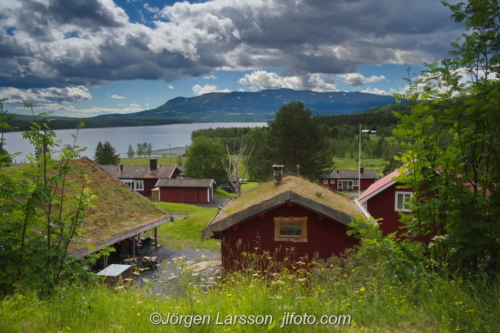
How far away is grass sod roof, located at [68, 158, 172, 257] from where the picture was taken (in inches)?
580

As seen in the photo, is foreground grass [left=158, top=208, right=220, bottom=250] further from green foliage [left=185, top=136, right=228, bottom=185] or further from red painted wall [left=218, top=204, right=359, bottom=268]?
green foliage [left=185, top=136, right=228, bottom=185]

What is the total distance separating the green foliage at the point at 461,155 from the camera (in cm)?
482

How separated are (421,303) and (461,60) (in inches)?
142

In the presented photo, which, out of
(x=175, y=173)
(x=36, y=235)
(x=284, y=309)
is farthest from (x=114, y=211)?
(x=175, y=173)

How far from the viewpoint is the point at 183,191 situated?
2060 inches

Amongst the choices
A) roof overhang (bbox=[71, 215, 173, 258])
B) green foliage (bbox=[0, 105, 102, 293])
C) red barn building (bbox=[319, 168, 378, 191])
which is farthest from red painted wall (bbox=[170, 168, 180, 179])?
green foliage (bbox=[0, 105, 102, 293])

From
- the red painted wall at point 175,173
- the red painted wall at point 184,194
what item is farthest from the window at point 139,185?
the red painted wall at point 184,194

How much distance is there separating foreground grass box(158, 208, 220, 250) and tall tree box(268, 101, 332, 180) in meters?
17.8

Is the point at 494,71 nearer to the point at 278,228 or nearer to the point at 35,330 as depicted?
the point at 35,330

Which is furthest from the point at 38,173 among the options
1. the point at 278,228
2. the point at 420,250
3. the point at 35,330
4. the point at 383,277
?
the point at 278,228

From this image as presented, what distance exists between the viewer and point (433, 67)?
5383mm

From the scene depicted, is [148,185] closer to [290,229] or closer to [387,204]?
[387,204]

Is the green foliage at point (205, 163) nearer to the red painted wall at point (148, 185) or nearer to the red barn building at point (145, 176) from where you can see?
the red barn building at point (145, 176)

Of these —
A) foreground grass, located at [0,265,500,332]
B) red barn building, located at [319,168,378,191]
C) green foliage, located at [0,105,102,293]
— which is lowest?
red barn building, located at [319,168,378,191]
